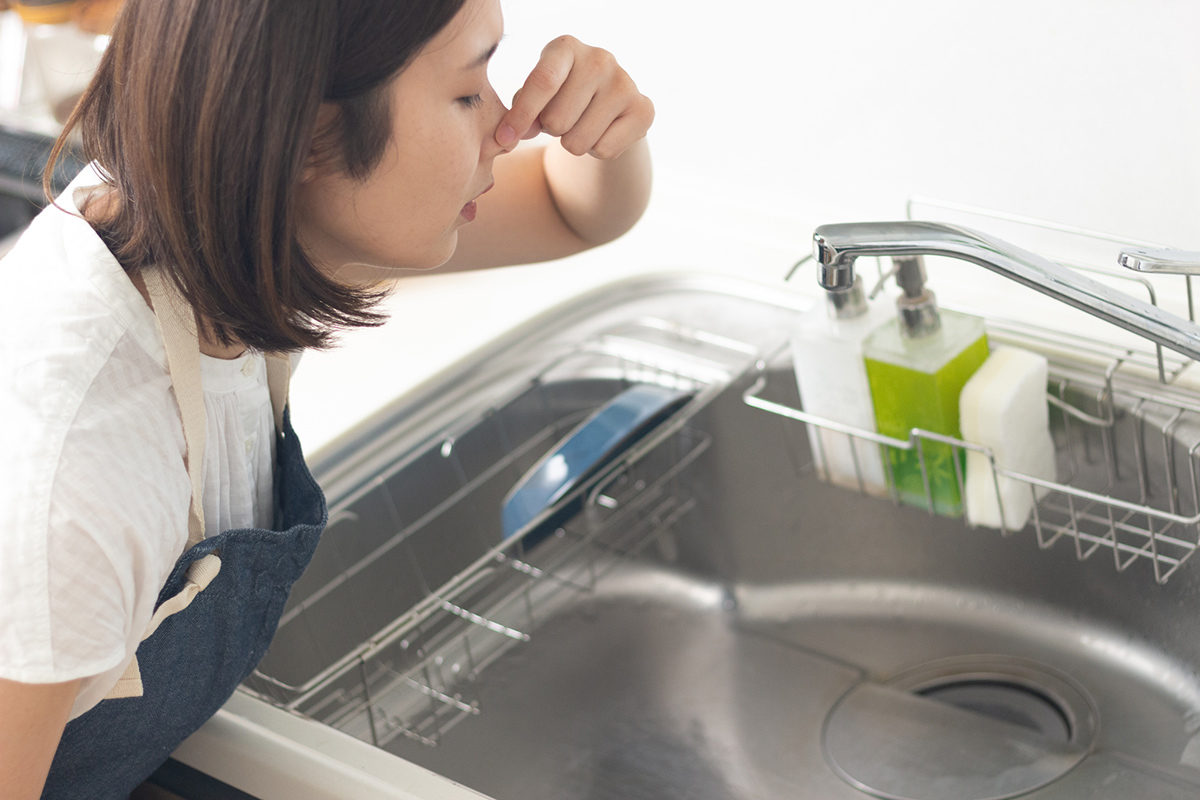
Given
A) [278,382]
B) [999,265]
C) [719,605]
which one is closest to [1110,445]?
[999,265]

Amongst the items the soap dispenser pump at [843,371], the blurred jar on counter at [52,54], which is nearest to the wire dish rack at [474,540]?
the soap dispenser pump at [843,371]

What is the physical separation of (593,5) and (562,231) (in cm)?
49

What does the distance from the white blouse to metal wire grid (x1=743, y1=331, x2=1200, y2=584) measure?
47 cm

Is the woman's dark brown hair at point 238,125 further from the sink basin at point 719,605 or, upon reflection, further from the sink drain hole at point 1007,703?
the sink drain hole at point 1007,703

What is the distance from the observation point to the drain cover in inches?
32.6

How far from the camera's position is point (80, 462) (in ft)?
1.82

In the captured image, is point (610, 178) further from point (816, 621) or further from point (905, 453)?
point (816, 621)

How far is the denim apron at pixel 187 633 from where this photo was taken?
634 millimetres

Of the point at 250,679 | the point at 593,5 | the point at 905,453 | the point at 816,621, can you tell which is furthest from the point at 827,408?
the point at 593,5

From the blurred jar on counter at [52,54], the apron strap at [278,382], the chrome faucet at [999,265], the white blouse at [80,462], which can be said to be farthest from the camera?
the blurred jar on counter at [52,54]

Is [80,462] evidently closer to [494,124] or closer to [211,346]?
[211,346]

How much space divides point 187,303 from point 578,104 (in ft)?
0.97

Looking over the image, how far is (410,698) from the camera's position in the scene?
96cm

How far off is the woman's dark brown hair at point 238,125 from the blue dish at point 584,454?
0.34m
